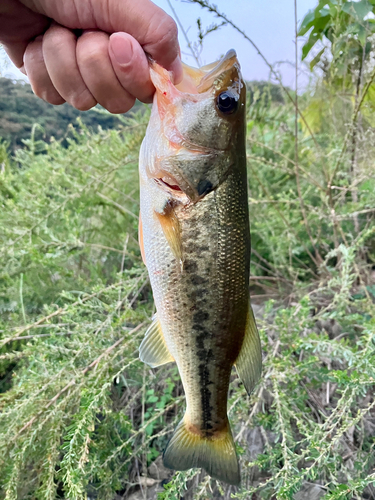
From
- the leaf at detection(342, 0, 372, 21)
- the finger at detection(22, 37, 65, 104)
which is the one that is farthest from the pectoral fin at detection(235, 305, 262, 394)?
the leaf at detection(342, 0, 372, 21)

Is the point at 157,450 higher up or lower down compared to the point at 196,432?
lower down

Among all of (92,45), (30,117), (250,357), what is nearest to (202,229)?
(250,357)

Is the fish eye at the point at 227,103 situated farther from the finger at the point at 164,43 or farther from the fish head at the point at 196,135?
the finger at the point at 164,43

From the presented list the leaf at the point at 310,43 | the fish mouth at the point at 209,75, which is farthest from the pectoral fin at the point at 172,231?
the leaf at the point at 310,43

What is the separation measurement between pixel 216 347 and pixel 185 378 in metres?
0.15

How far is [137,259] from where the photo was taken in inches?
85.0

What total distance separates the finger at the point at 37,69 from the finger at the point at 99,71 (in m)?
0.20

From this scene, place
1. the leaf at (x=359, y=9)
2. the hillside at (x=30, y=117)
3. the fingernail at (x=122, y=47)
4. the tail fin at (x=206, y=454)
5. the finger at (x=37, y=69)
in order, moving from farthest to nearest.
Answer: the hillside at (x=30, y=117)
the leaf at (x=359, y=9)
the finger at (x=37, y=69)
the tail fin at (x=206, y=454)
the fingernail at (x=122, y=47)

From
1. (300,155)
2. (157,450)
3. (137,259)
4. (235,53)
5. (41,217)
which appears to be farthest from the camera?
(300,155)

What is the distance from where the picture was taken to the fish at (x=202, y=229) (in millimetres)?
885

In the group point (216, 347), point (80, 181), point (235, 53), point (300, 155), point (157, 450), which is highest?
point (300, 155)

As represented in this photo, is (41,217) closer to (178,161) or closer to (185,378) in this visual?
(178,161)

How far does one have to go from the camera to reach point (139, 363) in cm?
136

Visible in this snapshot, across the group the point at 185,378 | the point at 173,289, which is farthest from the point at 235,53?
the point at 185,378
